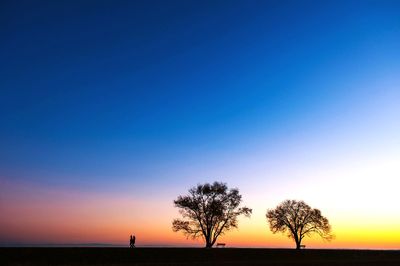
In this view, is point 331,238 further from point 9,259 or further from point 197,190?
point 9,259

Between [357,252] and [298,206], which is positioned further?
[298,206]

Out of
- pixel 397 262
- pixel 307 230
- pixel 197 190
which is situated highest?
pixel 197 190

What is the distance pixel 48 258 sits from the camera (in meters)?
41.2

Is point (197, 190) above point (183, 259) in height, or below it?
above

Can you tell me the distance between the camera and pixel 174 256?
1922 inches

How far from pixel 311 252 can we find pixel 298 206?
2713cm

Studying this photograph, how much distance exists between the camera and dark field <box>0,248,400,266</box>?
135 ft

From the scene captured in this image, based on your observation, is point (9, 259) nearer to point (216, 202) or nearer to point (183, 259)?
point (183, 259)

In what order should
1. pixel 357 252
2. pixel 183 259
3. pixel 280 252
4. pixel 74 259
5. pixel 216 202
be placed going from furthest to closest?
1. pixel 216 202
2. pixel 357 252
3. pixel 280 252
4. pixel 183 259
5. pixel 74 259

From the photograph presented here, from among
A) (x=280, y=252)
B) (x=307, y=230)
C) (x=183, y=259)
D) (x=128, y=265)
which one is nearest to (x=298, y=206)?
(x=307, y=230)

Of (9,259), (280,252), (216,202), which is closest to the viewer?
(9,259)

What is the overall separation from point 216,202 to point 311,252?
1988 cm

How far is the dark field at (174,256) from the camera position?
1618 inches

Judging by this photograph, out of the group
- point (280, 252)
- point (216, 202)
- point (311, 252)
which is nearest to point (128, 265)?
point (280, 252)
